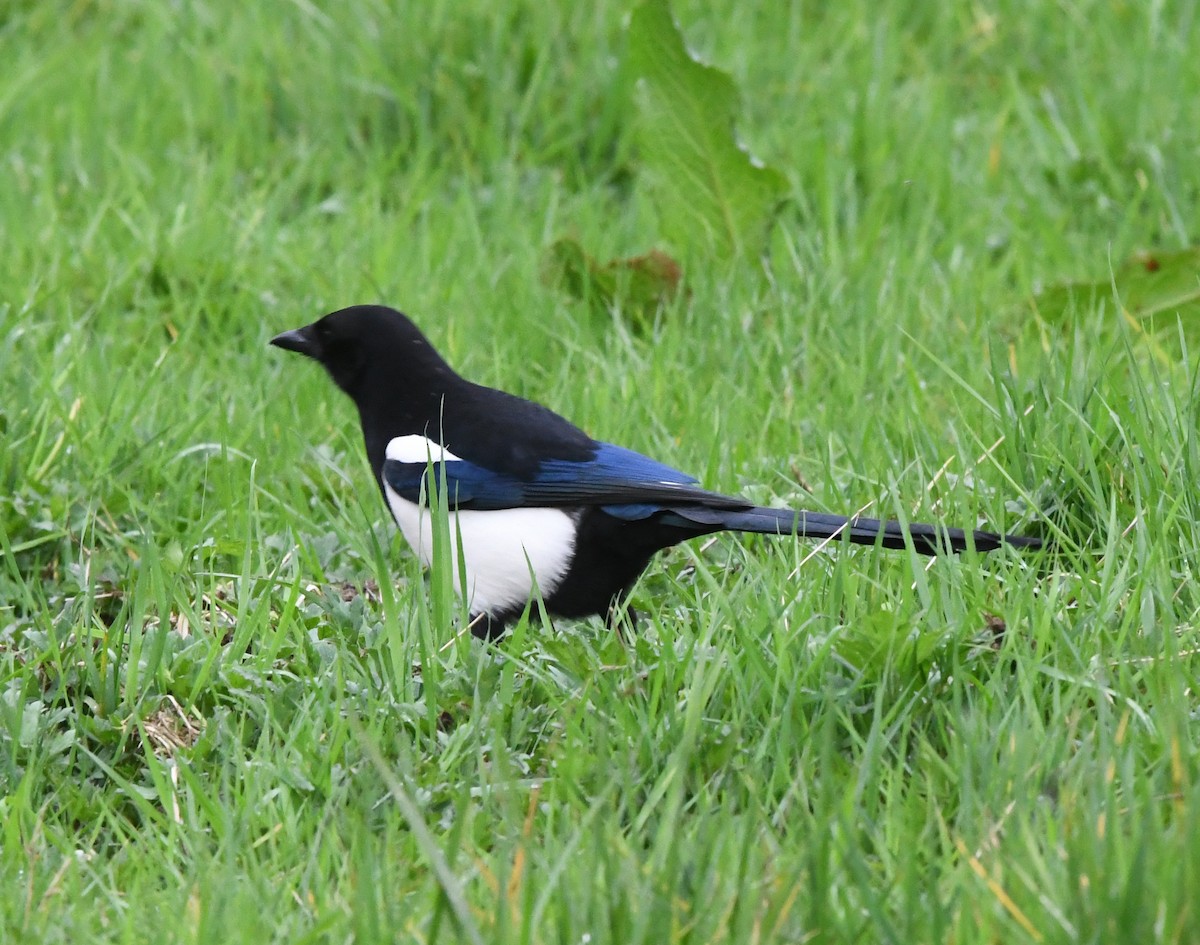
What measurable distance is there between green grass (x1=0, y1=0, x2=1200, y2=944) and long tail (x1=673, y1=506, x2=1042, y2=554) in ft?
0.19

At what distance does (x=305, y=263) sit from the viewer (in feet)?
15.8

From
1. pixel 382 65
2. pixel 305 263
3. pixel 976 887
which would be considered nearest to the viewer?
pixel 976 887

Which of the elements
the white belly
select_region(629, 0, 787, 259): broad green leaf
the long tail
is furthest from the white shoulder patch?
select_region(629, 0, 787, 259): broad green leaf

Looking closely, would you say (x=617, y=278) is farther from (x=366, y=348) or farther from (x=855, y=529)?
(x=855, y=529)

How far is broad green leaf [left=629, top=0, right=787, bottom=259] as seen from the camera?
15.4 ft

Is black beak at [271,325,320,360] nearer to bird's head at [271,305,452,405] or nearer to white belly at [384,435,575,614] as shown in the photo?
bird's head at [271,305,452,405]

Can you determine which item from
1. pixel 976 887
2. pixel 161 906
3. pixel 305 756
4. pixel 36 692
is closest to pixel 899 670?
pixel 976 887

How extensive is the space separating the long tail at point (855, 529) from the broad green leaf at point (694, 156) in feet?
5.91

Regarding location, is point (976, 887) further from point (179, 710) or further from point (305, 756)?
point (179, 710)

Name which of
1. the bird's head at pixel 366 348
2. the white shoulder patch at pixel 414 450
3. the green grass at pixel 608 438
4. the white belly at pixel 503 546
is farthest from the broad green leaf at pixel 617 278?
the white belly at pixel 503 546

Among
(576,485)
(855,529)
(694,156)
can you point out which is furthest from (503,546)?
(694,156)

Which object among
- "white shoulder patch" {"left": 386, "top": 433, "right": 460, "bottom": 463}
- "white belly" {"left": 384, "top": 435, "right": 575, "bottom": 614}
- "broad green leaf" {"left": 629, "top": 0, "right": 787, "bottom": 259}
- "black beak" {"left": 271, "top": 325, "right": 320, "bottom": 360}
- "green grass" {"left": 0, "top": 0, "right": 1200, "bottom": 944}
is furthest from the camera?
"broad green leaf" {"left": 629, "top": 0, "right": 787, "bottom": 259}

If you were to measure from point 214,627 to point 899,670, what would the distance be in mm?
1202

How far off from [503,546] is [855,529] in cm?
74
